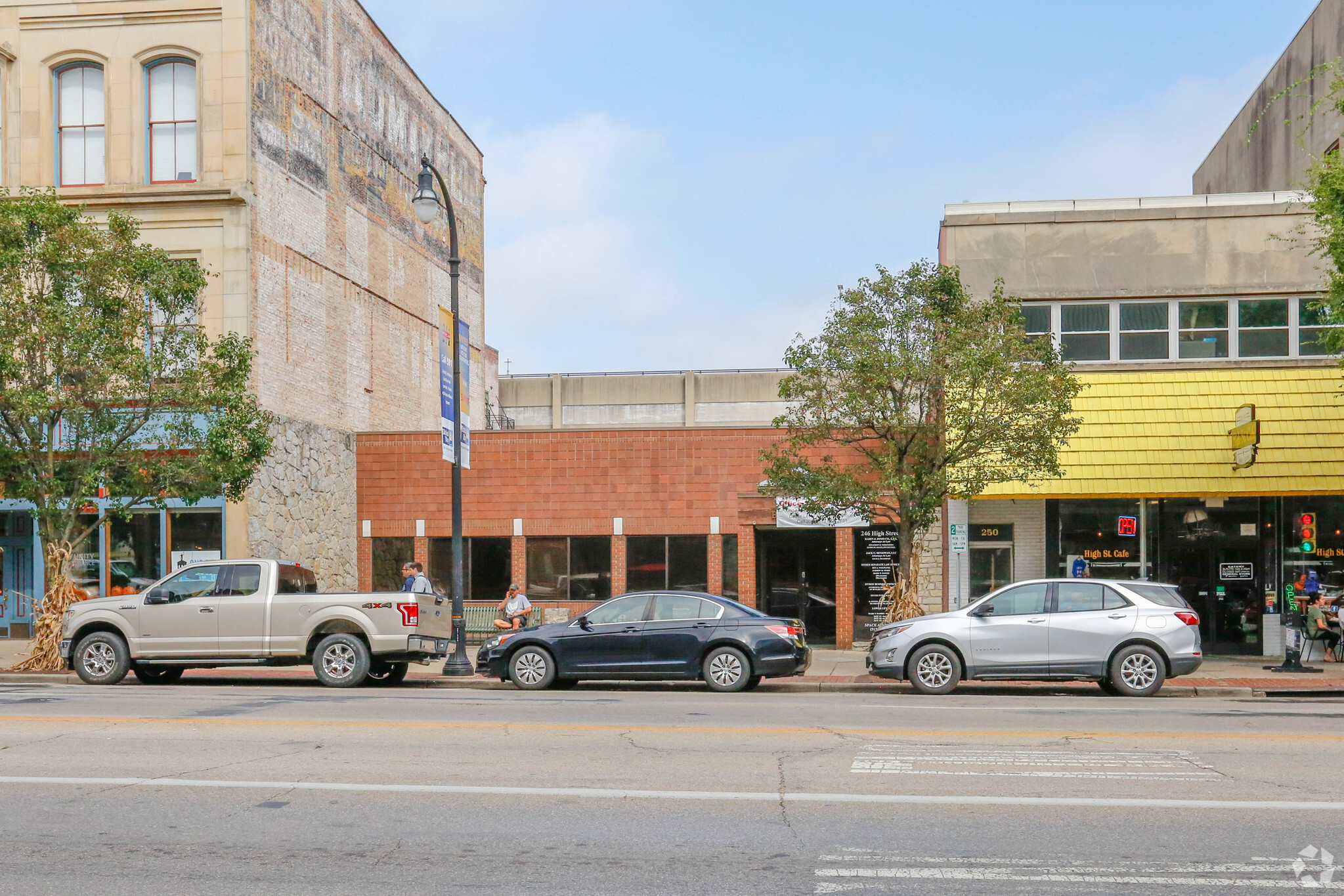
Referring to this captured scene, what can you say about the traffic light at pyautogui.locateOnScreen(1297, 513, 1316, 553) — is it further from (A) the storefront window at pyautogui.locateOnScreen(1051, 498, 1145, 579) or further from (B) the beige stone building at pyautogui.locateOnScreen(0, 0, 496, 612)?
(B) the beige stone building at pyautogui.locateOnScreen(0, 0, 496, 612)

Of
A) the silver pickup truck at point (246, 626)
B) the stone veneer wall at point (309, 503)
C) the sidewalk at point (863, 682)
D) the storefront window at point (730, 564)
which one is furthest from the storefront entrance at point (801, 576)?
the silver pickup truck at point (246, 626)

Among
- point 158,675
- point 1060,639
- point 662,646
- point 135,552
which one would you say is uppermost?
point 135,552

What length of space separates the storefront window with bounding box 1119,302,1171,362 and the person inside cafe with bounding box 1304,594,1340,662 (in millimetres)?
5092

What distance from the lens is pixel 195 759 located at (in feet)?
33.8

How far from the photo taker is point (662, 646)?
56.1 feet

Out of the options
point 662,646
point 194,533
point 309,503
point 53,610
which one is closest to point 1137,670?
point 662,646

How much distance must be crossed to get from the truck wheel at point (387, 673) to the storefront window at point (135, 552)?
7583 mm

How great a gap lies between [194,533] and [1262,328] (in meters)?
20.5

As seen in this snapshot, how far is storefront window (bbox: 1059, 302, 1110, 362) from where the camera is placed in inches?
931

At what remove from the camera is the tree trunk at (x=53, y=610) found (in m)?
19.8

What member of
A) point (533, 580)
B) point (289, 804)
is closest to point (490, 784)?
point (289, 804)

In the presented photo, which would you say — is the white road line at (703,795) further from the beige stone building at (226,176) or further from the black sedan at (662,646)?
the beige stone building at (226,176)

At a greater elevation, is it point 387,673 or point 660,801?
point 660,801

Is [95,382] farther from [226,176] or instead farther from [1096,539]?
[1096,539]
